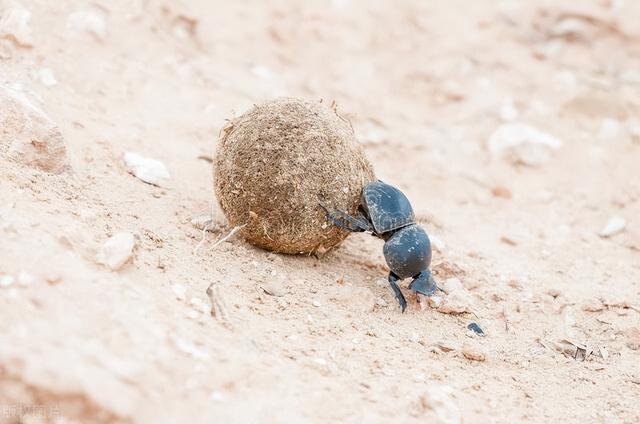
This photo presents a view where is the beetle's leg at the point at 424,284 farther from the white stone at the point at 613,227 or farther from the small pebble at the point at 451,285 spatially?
the white stone at the point at 613,227

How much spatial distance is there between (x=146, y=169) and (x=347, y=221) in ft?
5.42

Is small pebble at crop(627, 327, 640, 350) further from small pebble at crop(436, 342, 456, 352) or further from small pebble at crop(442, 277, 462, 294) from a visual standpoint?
small pebble at crop(436, 342, 456, 352)

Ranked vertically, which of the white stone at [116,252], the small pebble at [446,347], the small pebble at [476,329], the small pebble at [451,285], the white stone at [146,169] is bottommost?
the small pebble at [451,285]

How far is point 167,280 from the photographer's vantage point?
3.45 metres

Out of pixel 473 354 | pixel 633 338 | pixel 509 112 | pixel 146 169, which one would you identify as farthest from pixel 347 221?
pixel 509 112

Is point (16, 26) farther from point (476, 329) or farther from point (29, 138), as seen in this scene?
point (476, 329)

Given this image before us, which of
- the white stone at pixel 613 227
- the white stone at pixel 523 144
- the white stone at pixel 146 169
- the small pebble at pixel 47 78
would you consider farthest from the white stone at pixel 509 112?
the small pebble at pixel 47 78

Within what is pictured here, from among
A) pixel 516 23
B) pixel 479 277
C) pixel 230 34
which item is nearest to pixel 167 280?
pixel 479 277

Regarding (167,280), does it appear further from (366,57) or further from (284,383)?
(366,57)

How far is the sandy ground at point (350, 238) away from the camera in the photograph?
9.25ft

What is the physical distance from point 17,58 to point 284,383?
387 cm

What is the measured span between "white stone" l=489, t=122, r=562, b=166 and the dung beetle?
2789 millimetres

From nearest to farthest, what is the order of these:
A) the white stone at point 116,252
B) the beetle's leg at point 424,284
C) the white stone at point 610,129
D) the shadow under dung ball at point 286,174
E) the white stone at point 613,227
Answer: the white stone at point 116,252 < the shadow under dung ball at point 286,174 < the beetle's leg at point 424,284 < the white stone at point 613,227 < the white stone at point 610,129

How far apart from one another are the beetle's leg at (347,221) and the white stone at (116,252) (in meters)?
1.22
